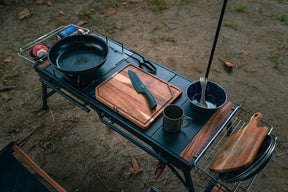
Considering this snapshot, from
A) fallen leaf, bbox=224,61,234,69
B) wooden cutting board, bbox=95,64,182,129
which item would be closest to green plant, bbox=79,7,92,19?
fallen leaf, bbox=224,61,234,69

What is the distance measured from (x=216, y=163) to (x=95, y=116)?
211 centimetres

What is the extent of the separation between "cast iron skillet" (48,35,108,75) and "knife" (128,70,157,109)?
320 millimetres

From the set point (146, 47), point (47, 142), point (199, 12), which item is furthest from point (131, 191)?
point (199, 12)

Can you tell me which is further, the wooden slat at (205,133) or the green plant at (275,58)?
the green plant at (275,58)

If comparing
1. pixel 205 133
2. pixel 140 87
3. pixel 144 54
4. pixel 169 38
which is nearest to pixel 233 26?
pixel 169 38

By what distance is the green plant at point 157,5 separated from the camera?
5011mm

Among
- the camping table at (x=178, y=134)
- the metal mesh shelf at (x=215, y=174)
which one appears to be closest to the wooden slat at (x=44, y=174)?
the camping table at (x=178, y=134)

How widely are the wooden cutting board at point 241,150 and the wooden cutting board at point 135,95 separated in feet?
1.94

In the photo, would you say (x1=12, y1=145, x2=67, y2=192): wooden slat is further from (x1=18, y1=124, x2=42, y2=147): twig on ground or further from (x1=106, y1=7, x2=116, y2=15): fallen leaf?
(x1=106, y1=7, x2=116, y2=15): fallen leaf

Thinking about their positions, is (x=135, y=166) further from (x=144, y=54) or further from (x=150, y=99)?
(x=144, y=54)

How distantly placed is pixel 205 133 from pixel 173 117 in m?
0.30

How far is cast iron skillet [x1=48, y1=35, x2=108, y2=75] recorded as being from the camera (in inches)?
81.6

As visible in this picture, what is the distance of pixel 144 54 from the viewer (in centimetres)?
405

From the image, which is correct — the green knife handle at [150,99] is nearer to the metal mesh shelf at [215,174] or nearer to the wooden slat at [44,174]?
the metal mesh shelf at [215,174]
